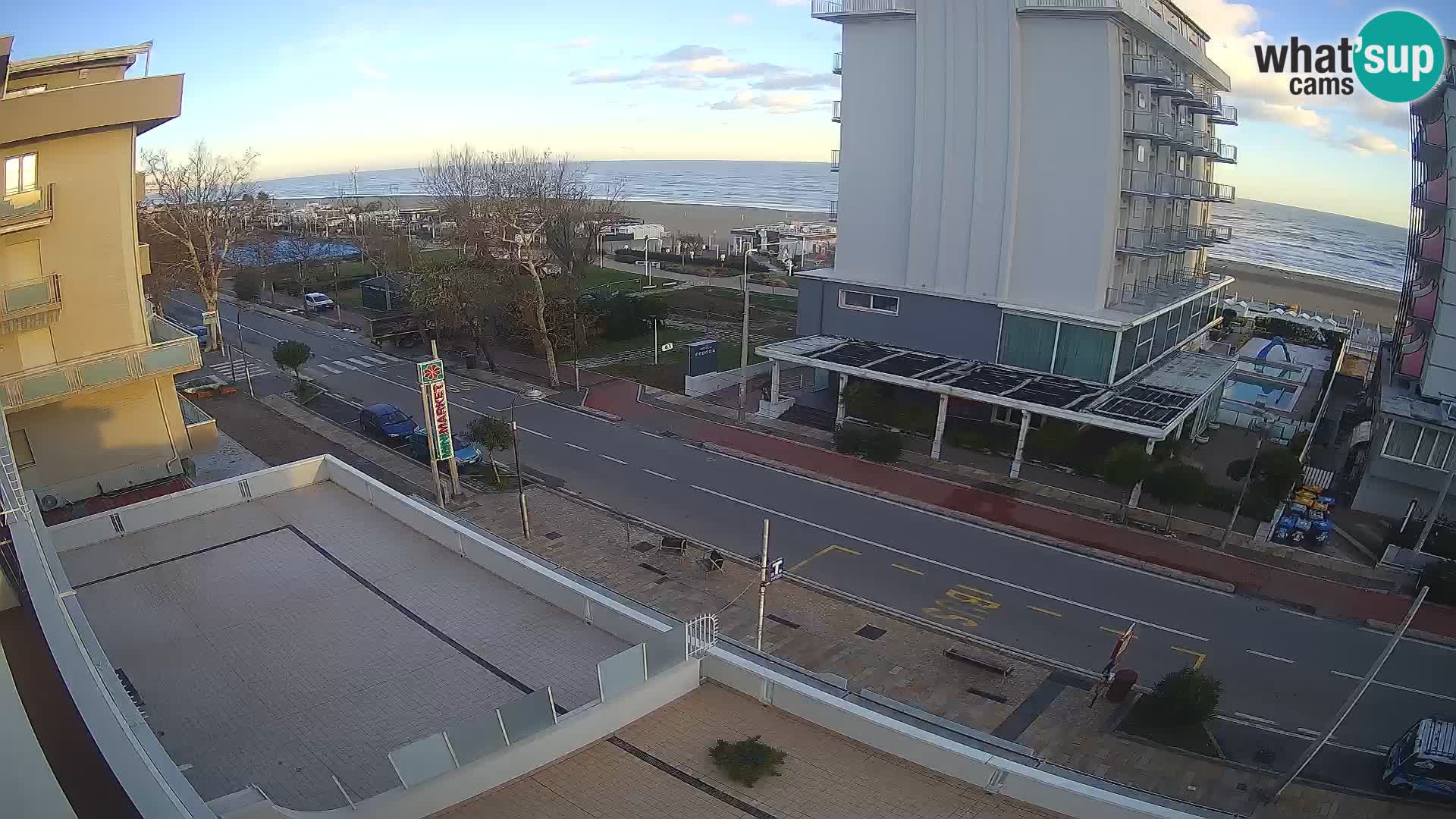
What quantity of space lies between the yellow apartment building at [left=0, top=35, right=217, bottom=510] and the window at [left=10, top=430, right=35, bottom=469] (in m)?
0.03

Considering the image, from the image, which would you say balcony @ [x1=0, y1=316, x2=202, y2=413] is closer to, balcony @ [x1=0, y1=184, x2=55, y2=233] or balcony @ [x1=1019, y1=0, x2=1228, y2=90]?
balcony @ [x1=0, y1=184, x2=55, y2=233]

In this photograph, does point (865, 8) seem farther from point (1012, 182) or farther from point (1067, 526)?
point (1067, 526)

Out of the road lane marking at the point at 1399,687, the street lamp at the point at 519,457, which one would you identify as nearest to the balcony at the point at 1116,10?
the road lane marking at the point at 1399,687

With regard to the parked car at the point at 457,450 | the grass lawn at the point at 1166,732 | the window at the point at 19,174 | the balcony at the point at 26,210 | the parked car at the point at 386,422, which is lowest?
the grass lawn at the point at 1166,732

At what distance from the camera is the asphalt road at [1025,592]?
56.6ft

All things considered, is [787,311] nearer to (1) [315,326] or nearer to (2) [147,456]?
(1) [315,326]

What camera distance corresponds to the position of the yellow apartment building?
2116 cm

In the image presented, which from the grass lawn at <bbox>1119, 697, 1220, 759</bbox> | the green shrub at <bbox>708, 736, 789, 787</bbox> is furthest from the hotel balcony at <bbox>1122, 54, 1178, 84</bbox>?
the green shrub at <bbox>708, 736, 789, 787</bbox>

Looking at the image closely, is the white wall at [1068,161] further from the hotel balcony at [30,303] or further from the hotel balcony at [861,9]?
the hotel balcony at [30,303]

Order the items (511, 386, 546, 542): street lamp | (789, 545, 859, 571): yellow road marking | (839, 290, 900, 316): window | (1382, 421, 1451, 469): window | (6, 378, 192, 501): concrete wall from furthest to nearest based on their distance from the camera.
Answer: (839, 290, 900, 316): window
(1382, 421, 1451, 469): window
(6, 378, 192, 501): concrete wall
(511, 386, 546, 542): street lamp
(789, 545, 859, 571): yellow road marking

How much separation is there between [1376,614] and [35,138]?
37533mm

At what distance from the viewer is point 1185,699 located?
15.3m

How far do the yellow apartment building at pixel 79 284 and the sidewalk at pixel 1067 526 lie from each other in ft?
56.0

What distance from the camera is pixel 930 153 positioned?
101ft
